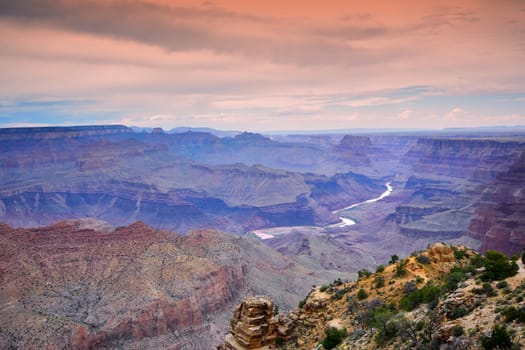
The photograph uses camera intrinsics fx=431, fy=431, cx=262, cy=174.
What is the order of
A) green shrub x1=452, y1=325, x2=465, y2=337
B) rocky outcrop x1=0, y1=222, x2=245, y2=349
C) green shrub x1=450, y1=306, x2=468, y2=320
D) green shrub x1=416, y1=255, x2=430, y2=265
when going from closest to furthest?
green shrub x1=452, y1=325, x2=465, y2=337
green shrub x1=450, y1=306, x2=468, y2=320
green shrub x1=416, y1=255, x2=430, y2=265
rocky outcrop x1=0, y1=222, x2=245, y2=349

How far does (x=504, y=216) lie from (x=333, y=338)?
10424 centimetres

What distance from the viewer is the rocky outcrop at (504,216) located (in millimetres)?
99131

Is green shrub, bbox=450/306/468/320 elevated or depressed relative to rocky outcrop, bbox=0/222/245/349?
elevated

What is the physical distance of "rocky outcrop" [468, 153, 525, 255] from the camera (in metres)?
99.1

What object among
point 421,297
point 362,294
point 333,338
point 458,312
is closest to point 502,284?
point 458,312

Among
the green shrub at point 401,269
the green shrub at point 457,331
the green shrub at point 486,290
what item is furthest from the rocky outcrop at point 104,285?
the green shrub at point 457,331

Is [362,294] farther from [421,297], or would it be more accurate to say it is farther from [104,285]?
[104,285]

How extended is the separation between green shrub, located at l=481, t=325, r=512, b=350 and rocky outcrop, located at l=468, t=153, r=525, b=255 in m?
90.3

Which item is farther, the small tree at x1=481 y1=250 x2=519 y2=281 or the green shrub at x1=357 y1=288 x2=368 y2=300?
the green shrub at x1=357 y1=288 x2=368 y2=300

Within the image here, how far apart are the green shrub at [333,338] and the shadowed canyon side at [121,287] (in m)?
42.1

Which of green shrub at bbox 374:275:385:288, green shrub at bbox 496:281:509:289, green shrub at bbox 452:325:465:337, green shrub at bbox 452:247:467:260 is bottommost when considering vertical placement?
green shrub at bbox 374:275:385:288

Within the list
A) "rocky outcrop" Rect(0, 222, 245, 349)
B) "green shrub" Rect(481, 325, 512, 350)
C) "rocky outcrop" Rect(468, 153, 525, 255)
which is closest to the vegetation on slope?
"green shrub" Rect(481, 325, 512, 350)

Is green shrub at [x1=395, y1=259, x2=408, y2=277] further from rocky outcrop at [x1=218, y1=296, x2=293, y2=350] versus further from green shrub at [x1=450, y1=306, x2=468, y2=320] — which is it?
green shrub at [x1=450, y1=306, x2=468, y2=320]

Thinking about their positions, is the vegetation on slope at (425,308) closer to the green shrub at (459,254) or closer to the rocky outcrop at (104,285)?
the green shrub at (459,254)
